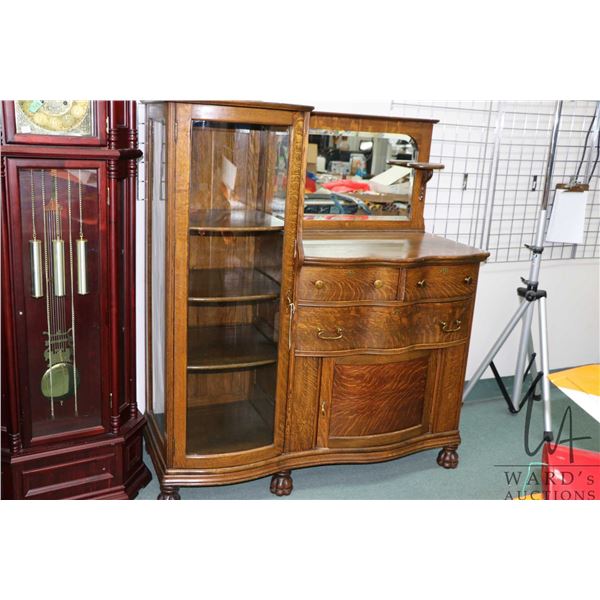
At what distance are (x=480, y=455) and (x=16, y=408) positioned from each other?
2009 mm

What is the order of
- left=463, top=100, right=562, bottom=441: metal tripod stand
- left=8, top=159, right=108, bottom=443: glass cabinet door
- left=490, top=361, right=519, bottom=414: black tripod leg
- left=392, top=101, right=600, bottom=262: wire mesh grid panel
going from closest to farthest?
1. left=8, top=159, right=108, bottom=443: glass cabinet door
2. left=463, top=100, right=562, bottom=441: metal tripod stand
3. left=392, top=101, right=600, bottom=262: wire mesh grid panel
4. left=490, top=361, right=519, bottom=414: black tripod leg

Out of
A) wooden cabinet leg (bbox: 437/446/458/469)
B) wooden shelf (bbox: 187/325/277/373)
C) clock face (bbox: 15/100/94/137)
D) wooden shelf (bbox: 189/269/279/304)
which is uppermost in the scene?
clock face (bbox: 15/100/94/137)

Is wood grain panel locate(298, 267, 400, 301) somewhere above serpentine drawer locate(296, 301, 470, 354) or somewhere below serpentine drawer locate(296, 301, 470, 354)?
above

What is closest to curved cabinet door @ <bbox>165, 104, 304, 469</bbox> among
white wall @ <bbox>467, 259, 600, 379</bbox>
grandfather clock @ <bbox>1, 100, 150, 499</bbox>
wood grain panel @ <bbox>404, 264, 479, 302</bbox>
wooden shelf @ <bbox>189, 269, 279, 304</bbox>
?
wooden shelf @ <bbox>189, 269, 279, 304</bbox>

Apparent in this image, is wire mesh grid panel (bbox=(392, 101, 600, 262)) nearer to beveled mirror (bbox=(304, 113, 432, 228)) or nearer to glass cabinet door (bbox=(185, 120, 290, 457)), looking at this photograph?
beveled mirror (bbox=(304, 113, 432, 228))

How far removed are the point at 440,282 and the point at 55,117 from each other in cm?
151

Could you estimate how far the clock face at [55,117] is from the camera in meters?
1.95

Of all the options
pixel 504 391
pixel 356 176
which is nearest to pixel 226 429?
pixel 356 176

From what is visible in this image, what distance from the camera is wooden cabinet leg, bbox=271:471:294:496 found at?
2.54 metres

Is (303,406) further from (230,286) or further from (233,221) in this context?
(233,221)

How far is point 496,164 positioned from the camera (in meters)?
3.40

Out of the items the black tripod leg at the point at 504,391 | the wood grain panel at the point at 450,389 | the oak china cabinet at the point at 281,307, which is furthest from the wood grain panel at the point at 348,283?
the black tripod leg at the point at 504,391

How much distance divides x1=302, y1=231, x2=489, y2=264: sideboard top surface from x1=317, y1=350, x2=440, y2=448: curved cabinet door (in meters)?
0.41

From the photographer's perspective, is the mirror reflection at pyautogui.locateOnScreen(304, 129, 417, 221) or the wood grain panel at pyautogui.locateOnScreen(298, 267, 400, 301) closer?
the wood grain panel at pyautogui.locateOnScreen(298, 267, 400, 301)
